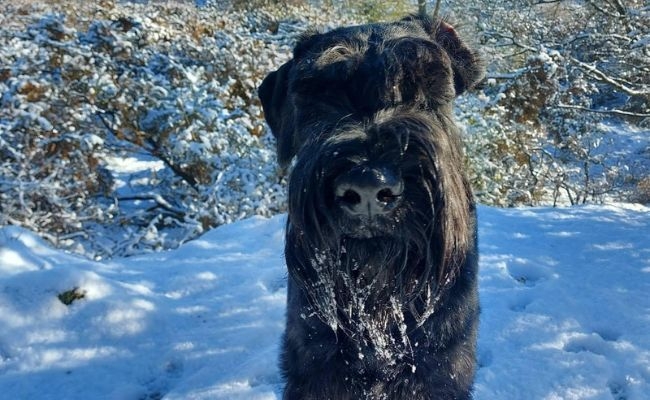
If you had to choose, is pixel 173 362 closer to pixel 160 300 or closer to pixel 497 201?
pixel 160 300

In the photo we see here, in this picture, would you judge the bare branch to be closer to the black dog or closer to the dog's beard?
the black dog

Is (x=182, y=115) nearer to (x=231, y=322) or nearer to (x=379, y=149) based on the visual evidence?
(x=231, y=322)

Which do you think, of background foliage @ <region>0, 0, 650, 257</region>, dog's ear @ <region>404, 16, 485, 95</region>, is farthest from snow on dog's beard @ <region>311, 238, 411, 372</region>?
background foliage @ <region>0, 0, 650, 257</region>

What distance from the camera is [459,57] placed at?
2293 millimetres

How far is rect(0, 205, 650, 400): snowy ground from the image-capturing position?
2404 millimetres

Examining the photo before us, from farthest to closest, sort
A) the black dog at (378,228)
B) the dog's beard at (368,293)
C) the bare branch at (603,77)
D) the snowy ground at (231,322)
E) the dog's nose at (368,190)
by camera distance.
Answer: the bare branch at (603,77), the snowy ground at (231,322), the dog's beard at (368,293), the black dog at (378,228), the dog's nose at (368,190)

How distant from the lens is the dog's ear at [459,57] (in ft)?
7.45

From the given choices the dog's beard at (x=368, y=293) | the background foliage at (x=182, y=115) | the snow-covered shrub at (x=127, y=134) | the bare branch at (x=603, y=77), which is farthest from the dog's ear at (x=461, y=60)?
the bare branch at (x=603, y=77)

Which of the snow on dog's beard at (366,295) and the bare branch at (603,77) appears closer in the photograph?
the snow on dog's beard at (366,295)

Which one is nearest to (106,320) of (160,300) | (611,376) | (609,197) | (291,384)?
(160,300)

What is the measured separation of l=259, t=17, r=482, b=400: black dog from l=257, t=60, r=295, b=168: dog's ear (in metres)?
0.06

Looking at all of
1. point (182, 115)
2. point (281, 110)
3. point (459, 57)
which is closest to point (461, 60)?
point (459, 57)

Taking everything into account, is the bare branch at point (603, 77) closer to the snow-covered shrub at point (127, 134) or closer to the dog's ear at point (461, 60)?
the snow-covered shrub at point (127, 134)

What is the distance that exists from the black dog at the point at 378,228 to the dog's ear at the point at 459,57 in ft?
0.17
